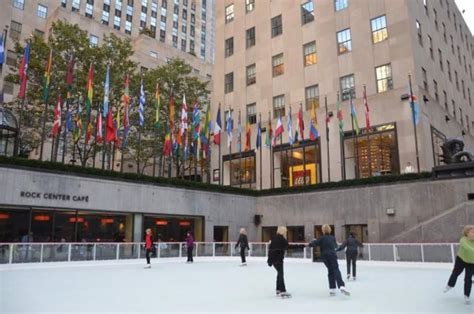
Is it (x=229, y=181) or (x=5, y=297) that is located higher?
(x=229, y=181)

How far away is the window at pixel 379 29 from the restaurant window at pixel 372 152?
7718 mm

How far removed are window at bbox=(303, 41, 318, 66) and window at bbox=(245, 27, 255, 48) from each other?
6959 millimetres

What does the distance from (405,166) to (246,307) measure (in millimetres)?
25089

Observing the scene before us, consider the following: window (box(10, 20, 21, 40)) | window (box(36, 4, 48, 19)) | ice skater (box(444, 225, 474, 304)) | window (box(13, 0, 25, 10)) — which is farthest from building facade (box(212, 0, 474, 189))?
window (box(13, 0, 25, 10))

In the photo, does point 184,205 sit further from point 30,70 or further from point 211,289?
point 211,289

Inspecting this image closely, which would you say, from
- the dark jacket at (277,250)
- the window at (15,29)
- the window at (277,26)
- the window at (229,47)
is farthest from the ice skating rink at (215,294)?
the window at (15,29)

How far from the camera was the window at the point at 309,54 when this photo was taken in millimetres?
37531

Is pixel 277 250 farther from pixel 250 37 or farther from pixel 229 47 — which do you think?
pixel 229 47

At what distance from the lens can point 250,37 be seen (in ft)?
143

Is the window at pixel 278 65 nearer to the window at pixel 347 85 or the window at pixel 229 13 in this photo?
the window at pixel 347 85

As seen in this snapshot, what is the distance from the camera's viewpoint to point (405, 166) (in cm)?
2975

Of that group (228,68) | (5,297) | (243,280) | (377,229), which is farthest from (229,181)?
(5,297)

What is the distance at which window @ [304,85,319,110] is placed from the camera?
120 feet

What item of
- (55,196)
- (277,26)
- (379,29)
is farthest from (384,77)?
(55,196)
